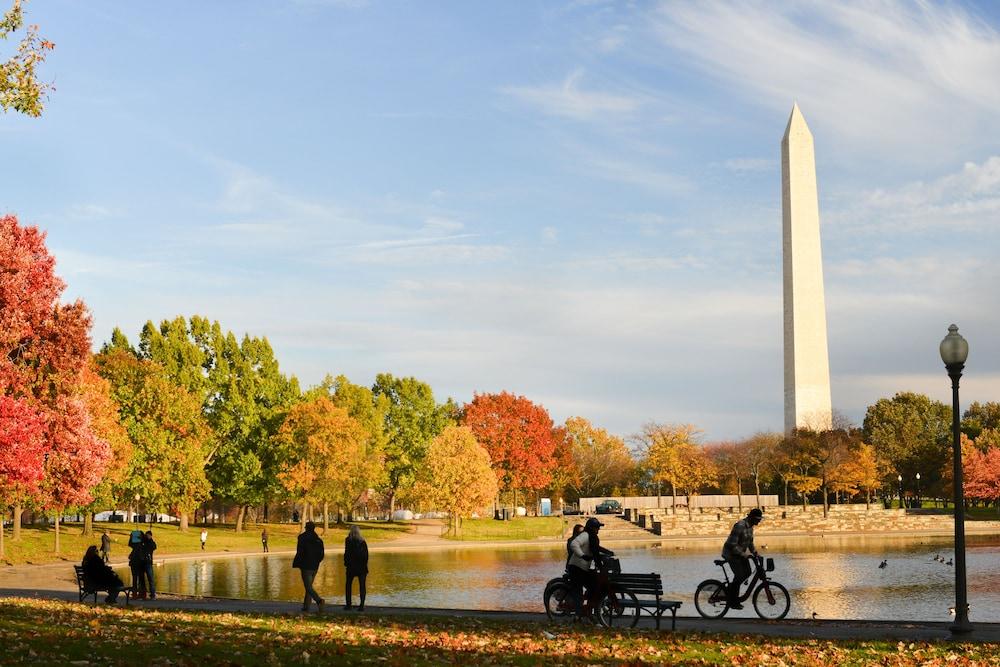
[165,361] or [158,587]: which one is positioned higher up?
[165,361]

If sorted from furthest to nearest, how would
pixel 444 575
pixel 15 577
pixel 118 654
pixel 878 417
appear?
pixel 878 417 < pixel 444 575 < pixel 15 577 < pixel 118 654

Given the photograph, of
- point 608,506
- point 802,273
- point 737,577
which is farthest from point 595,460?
point 737,577

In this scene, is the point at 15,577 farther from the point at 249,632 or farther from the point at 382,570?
the point at 249,632

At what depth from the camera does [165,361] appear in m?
77.8

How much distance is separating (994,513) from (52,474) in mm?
95156

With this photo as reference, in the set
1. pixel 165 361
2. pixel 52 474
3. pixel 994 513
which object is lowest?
pixel 994 513

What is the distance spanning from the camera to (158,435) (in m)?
65.5

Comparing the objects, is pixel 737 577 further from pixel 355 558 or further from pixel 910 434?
pixel 910 434

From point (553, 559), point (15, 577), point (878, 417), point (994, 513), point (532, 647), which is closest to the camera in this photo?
point (532, 647)

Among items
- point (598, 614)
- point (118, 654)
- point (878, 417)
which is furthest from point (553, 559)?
point (878, 417)

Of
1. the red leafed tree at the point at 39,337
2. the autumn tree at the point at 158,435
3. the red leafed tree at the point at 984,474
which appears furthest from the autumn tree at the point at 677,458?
the red leafed tree at the point at 39,337

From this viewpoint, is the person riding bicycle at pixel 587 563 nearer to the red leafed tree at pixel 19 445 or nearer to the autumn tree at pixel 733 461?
the red leafed tree at pixel 19 445

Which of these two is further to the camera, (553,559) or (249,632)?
(553,559)

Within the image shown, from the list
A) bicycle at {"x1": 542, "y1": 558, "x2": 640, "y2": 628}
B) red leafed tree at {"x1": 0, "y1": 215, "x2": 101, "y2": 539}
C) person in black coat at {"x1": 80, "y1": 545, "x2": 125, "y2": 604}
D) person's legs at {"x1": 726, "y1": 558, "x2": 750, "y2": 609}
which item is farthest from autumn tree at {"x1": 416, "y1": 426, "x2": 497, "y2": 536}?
person's legs at {"x1": 726, "y1": 558, "x2": 750, "y2": 609}
